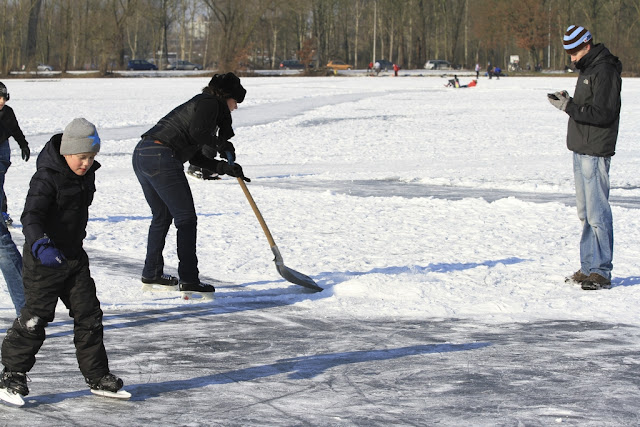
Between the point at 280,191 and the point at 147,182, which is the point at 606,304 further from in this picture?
the point at 280,191

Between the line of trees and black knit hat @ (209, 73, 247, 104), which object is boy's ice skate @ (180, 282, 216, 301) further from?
the line of trees

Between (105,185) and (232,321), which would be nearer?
(232,321)

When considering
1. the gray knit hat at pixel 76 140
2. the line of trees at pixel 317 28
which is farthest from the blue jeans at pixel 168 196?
the line of trees at pixel 317 28

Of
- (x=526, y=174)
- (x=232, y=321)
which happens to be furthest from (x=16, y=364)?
(x=526, y=174)

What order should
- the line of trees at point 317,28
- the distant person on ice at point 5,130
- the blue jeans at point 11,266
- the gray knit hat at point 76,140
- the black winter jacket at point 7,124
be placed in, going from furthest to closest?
the line of trees at point 317,28, the black winter jacket at point 7,124, the distant person on ice at point 5,130, the blue jeans at point 11,266, the gray knit hat at point 76,140

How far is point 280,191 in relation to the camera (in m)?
11.1

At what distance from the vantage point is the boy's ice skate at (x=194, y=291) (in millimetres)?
5926

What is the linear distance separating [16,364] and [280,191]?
7.36 m

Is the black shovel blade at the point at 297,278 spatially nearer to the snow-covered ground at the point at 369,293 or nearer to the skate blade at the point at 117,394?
the snow-covered ground at the point at 369,293

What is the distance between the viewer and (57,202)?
3.82 m

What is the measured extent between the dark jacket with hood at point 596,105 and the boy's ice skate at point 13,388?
4.02 meters

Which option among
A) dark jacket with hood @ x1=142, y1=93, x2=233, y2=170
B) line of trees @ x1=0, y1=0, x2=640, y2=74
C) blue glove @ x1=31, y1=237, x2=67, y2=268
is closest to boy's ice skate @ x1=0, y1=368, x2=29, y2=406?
blue glove @ x1=31, y1=237, x2=67, y2=268

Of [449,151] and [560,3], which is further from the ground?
[560,3]

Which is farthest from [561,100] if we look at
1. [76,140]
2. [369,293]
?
[76,140]
